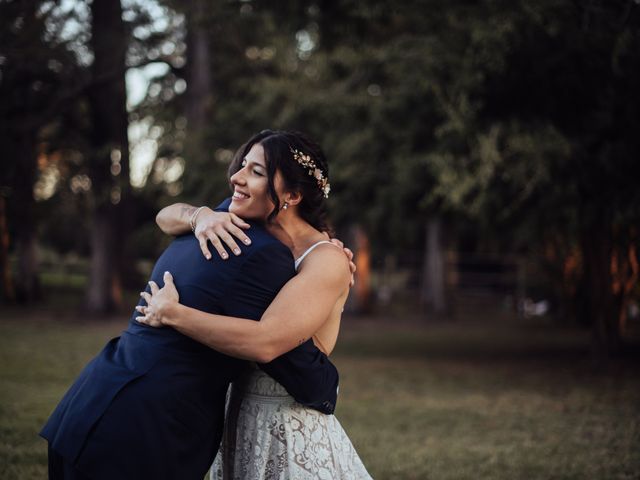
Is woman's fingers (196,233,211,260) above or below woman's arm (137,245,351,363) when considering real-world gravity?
above

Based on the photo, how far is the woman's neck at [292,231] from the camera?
3.00m

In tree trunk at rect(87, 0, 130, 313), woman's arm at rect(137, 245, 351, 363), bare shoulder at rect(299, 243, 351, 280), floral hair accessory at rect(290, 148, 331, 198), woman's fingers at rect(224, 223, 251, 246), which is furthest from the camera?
tree trunk at rect(87, 0, 130, 313)

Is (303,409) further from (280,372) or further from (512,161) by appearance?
(512,161)

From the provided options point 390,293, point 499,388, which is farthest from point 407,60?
point 390,293

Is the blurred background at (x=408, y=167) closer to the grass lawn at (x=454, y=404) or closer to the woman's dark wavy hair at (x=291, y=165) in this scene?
the grass lawn at (x=454, y=404)

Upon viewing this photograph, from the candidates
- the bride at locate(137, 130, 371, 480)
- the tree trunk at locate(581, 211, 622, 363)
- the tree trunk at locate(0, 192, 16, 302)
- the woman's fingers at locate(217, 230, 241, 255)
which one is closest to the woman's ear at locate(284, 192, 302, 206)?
the bride at locate(137, 130, 371, 480)

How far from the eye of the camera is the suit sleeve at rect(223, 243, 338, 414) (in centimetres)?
252

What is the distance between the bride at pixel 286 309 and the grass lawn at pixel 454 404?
303 centimetres

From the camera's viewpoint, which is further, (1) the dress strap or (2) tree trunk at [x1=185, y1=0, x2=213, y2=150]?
(2) tree trunk at [x1=185, y1=0, x2=213, y2=150]

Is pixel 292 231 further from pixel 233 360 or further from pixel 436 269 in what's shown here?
pixel 436 269

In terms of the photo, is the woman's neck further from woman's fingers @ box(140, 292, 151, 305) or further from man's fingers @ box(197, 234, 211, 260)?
woman's fingers @ box(140, 292, 151, 305)

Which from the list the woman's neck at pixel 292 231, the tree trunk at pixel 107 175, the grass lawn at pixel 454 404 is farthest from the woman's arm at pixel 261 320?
the tree trunk at pixel 107 175

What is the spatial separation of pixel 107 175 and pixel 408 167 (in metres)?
12.9

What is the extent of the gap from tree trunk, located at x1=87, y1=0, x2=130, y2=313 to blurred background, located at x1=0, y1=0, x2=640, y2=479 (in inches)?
2.5
